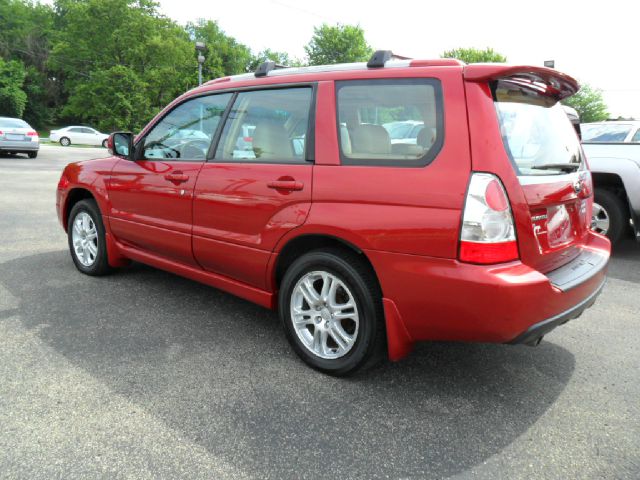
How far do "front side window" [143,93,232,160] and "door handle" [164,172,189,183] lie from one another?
5.4 inches

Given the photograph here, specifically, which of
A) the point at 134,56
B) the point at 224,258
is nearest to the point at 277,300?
the point at 224,258

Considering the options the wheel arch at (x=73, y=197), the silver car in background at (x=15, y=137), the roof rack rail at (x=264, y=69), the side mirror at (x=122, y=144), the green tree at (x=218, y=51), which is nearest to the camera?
the roof rack rail at (x=264, y=69)

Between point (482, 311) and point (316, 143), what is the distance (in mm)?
1302

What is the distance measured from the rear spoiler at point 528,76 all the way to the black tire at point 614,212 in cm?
376

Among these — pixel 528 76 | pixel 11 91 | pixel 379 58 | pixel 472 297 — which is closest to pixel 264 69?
pixel 379 58

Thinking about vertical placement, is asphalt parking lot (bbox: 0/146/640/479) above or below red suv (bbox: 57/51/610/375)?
below

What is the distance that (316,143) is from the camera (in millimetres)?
2924

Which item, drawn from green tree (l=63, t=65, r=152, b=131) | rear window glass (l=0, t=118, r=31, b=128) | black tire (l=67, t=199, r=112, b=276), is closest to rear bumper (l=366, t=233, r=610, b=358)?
black tire (l=67, t=199, r=112, b=276)

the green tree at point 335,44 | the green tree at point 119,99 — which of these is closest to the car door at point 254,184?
the green tree at point 119,99

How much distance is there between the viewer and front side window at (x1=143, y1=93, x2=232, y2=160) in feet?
12.0

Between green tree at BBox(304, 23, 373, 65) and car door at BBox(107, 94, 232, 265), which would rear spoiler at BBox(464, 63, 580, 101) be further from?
green tree at BBox(304, 23, 373, 65)

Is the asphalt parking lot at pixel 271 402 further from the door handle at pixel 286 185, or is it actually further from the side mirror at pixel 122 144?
the side mirror at pixel 122 144

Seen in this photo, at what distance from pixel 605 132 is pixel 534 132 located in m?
4.55

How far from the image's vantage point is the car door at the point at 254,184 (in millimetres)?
2992
